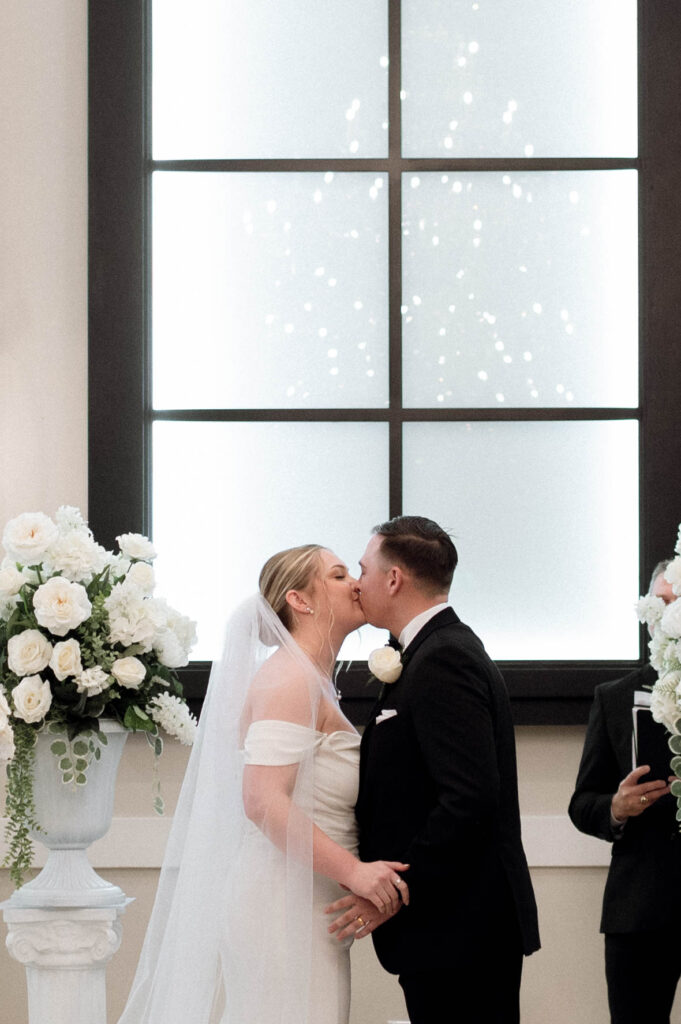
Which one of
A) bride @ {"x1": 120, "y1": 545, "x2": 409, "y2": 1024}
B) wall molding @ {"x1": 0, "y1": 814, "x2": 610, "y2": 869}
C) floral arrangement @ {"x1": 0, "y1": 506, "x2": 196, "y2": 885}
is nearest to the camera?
bride @ {"x1": 120, "y1": 545, "x2": 409, "y2": 1024}

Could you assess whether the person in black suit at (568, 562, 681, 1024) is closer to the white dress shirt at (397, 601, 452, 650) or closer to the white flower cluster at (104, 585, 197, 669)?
the white dress shirt at (397, 601, 452, 650)

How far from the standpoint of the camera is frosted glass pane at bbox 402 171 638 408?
3.89 m

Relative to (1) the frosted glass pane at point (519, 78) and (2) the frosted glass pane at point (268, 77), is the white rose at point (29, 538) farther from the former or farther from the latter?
(1) the frosted glass pane at point (519, 78)

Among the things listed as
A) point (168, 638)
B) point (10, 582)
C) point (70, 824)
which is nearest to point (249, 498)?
point (168, 638)

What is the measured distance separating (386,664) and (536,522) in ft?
4.74

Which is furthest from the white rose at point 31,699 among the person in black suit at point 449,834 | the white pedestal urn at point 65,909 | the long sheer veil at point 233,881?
the person in black suit at point 449,834

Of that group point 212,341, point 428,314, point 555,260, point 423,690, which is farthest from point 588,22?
point 423,690

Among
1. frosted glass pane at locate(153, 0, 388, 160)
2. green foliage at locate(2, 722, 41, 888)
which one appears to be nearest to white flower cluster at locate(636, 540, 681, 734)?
green foliage at locate(2, 722, 41, 888)

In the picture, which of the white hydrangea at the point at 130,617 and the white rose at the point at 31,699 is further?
the white hydrangea at the point at 130,617

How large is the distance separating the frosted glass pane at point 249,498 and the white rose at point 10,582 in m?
1.17

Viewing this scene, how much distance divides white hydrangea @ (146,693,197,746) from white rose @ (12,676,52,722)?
241 mm

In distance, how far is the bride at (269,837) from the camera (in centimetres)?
253

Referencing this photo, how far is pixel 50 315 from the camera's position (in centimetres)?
385

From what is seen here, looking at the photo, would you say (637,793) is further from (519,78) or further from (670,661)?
(519,78)
